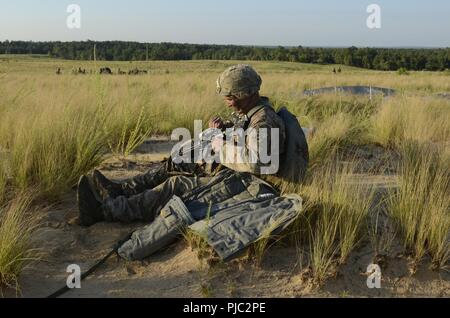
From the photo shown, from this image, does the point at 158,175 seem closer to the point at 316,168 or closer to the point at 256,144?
the point at 256,144

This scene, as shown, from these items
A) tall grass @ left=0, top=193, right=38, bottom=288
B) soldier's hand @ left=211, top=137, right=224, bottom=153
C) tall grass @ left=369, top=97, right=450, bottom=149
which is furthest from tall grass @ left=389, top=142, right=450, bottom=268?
tall grass @ left=369, top=97, right=450, bottom=149

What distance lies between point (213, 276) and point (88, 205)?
116 centimetres

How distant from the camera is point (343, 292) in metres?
3.06

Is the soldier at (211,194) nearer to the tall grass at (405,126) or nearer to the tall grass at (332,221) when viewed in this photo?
the tall grass at (332,221)

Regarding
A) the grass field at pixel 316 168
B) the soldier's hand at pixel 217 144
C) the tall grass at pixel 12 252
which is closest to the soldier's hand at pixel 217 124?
the soldier's hand at pixel 217 144

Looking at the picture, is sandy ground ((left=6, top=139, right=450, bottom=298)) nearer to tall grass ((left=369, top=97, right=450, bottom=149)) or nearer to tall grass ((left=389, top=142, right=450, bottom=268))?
tall grass ((left=389, top=142, right=450, bottom=268))

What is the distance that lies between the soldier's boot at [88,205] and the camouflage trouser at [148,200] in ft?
0.16

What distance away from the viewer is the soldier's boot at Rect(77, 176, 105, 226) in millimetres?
3705

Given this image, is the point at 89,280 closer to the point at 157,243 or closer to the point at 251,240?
the point at 157,243
